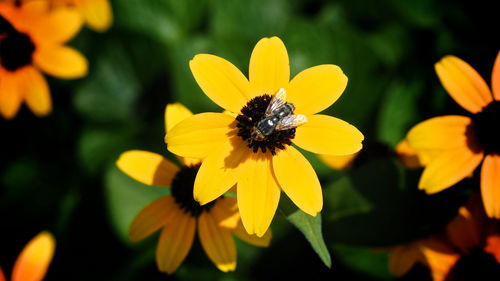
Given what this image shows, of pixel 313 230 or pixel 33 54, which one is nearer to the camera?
pixel 313 230

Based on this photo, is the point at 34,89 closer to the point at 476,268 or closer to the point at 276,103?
the point at 276,103

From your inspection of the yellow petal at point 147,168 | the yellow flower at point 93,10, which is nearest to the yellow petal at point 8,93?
the yellow flower at point 93,10

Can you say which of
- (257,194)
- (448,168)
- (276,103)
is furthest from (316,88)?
(448,168)

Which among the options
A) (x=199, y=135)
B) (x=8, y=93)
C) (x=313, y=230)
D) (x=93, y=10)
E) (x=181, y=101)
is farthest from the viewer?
(x=181, y=101)

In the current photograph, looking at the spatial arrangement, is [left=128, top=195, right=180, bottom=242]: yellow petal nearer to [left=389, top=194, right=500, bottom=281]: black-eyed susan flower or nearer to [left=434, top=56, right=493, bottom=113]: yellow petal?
[left=389, top=194, right=500, bottom=281]: black-eyed susan flower

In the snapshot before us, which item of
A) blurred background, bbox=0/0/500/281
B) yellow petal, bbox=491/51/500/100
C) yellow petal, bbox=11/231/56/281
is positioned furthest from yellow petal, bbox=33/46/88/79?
yellow petal, bbox=491/51/500/100

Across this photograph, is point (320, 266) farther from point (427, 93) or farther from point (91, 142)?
point (91, 142)

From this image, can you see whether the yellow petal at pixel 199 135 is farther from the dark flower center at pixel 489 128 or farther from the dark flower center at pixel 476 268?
the dark flower center at pixel 476 268
